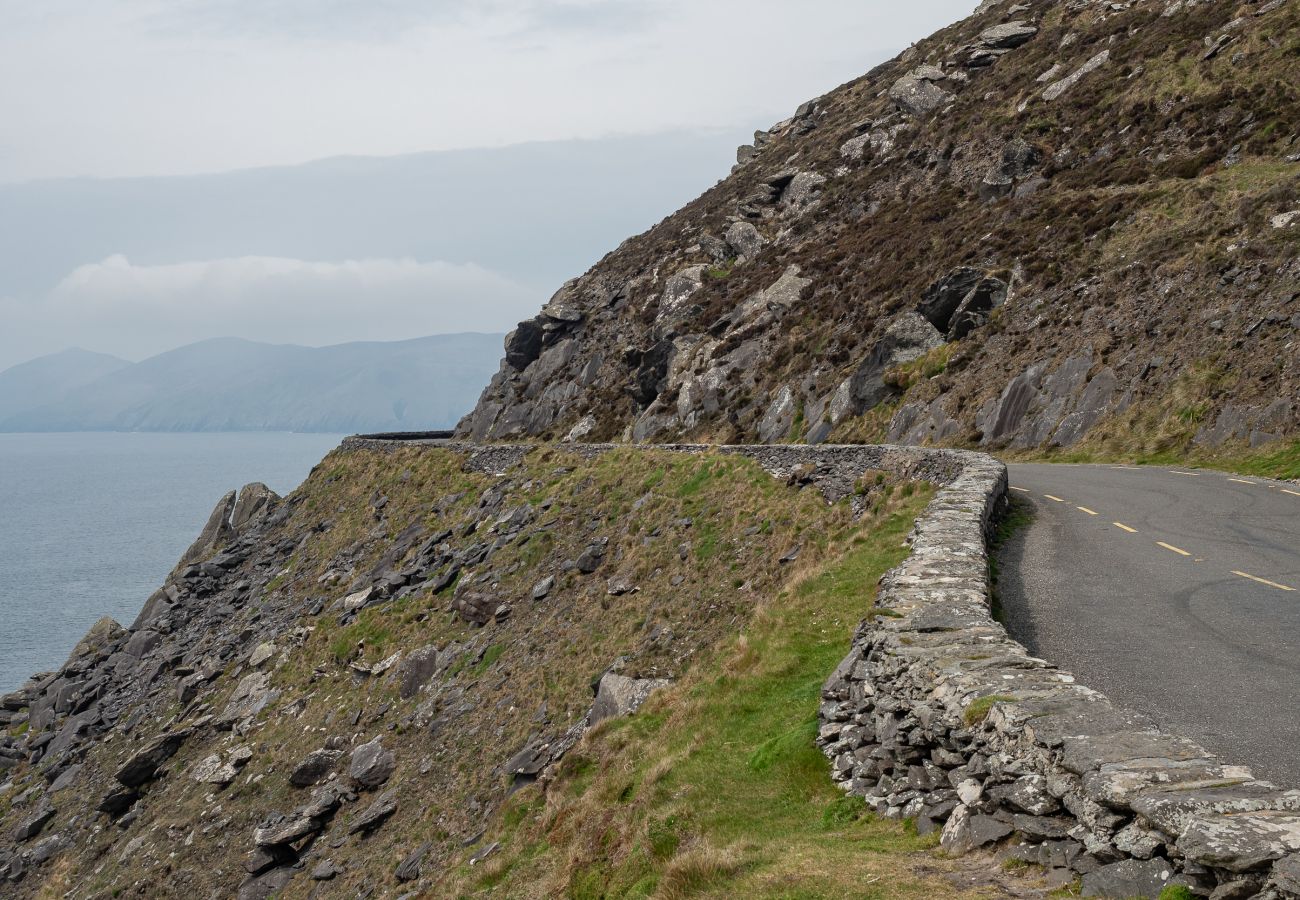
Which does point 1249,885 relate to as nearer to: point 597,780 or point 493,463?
point 597,780

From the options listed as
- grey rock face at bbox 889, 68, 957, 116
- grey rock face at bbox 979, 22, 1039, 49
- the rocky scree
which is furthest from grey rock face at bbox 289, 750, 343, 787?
grey rock face at bbox 979, 22, 1039, 49

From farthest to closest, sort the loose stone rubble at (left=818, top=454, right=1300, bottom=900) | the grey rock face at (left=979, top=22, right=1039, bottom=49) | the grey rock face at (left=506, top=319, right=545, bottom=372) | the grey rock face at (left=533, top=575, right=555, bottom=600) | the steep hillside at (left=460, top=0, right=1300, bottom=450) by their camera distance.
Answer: the grey rock face at (left=506, top=319, right=545, bottom=372) → the grey rock face at (left=979, top=22, right=1039, bottom=49) → the steep hillside at (left=460, top=0, right=1300, bottom=450) → the grey rock face at (left=533, top=575, right=555, bottom=600) → the loose stone rubble at (left=818, top=454, right=1300, bottom=900)

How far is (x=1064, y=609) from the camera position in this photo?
42.5 ft

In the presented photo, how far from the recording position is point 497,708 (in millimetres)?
23406

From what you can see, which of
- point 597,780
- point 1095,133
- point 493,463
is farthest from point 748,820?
point 1095,133

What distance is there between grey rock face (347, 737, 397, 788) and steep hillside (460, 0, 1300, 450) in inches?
1122

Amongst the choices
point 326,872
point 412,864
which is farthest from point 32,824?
point 412,864

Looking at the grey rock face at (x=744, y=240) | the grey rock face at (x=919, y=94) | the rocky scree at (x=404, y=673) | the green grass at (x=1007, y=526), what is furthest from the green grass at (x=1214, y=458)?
the grey rock face at (x=919, y=94)

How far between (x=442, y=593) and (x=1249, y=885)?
101ft

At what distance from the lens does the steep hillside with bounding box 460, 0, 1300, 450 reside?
35.4m

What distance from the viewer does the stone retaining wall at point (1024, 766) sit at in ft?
16.7

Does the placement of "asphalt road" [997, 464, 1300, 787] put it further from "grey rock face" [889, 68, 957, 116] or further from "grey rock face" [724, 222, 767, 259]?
"grey rock face" [889, 68, 957, 116]

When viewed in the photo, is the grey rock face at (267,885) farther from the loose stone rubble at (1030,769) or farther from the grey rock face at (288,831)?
the loose stone rubble at (1030,769)

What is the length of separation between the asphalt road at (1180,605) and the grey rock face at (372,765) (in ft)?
56.8
